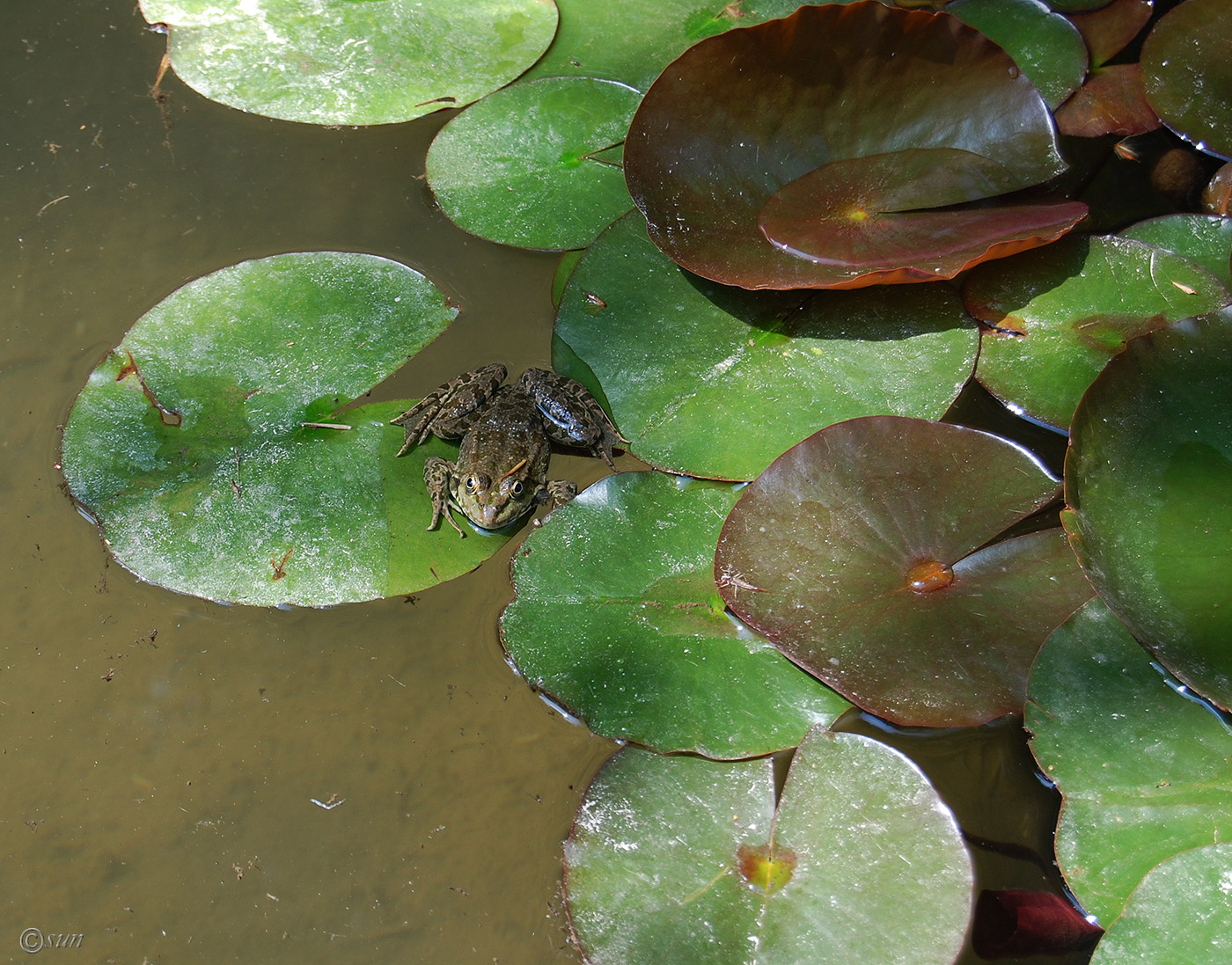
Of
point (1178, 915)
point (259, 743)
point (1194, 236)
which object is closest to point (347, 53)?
point (259, 743)

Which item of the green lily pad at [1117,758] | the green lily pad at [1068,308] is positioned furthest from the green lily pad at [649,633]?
the green lily pad at [1068,308]

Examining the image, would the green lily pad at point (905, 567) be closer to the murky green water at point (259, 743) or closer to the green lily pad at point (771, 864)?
the green lily pad at point (771, 864)

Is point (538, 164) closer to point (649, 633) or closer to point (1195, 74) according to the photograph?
point (649, 633)

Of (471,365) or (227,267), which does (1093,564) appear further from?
(227,267)

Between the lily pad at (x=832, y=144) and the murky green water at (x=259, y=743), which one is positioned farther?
the lily pad at (x=832, y=144)

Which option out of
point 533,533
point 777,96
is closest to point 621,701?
point 533,533

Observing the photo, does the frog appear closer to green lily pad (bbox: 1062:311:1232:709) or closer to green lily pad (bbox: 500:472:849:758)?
green lily pad (bbox: 500:472:849:758)
